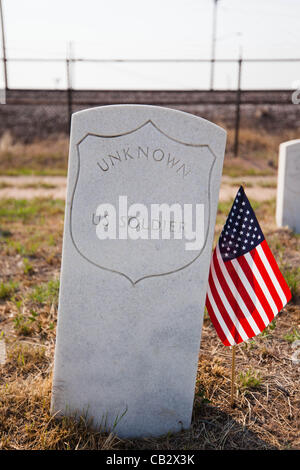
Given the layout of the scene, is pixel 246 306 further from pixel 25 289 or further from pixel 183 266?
pixel 25 289

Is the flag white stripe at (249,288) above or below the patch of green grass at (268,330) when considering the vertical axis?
above

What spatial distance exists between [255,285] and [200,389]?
71 cm

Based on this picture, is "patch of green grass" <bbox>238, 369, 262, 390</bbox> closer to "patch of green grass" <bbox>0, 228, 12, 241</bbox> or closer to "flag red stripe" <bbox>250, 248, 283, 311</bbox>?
"flag red stripe" <bbox>250, 248, 283, 311</bbox>

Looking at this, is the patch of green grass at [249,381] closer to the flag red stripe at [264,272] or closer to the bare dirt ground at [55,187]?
the flag red stripe at [264,272]

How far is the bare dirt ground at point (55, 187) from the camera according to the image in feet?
25.8

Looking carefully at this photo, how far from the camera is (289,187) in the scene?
18.4 feet

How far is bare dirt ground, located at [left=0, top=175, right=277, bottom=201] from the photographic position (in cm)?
785

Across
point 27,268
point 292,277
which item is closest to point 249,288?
point 292,277

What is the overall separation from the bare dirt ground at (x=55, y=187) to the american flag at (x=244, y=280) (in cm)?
497

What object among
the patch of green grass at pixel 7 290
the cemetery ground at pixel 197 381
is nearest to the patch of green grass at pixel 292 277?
the cemetery ground at pixel 197 381

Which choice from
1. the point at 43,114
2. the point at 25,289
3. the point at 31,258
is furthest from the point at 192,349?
the point at 43,114

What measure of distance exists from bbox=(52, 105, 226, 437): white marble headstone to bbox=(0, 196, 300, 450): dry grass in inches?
4.8

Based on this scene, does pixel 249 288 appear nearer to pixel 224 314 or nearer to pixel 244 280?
pixel 244 280
